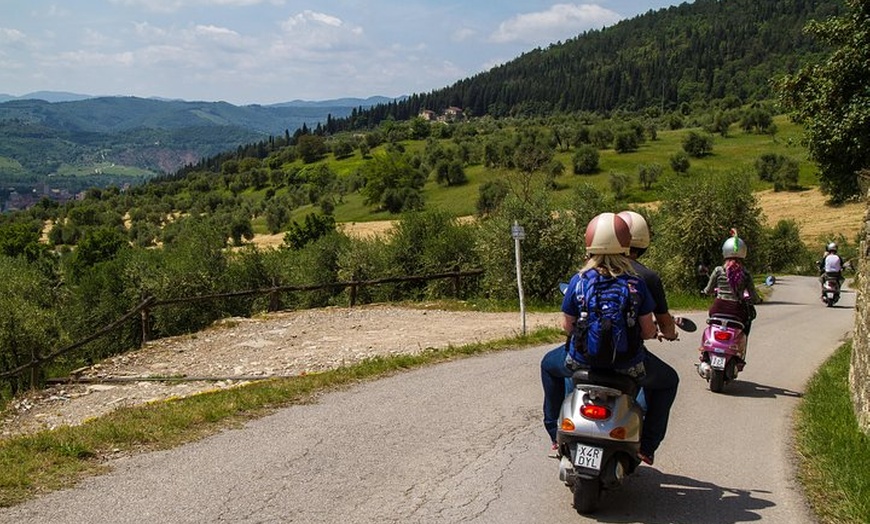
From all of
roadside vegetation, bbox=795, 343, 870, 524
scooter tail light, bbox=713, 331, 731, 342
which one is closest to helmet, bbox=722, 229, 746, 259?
Answer: scooter tail light, bbox=713, 331, 731, 342

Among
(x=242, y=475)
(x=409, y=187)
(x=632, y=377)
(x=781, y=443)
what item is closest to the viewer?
(x=632, y=377)

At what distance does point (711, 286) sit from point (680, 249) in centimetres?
2251

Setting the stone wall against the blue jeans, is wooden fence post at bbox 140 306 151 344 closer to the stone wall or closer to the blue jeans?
the blue jeans

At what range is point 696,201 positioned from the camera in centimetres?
3008

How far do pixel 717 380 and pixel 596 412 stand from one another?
5.21 m

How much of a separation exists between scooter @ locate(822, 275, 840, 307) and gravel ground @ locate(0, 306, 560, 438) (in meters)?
11.8

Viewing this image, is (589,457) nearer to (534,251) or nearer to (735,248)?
(735,248)

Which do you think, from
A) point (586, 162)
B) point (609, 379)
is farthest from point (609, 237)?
point (586, 162)

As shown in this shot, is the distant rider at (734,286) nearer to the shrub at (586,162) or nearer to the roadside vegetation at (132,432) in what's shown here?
the roadside vegetation at (132,432)

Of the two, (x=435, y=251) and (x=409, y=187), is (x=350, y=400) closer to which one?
(x=435, y=251)

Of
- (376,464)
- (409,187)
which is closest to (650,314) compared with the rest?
(376,464)

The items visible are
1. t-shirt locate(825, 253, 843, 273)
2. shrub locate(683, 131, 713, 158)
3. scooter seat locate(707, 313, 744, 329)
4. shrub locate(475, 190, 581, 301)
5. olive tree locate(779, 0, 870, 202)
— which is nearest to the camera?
scooter seat locate(707, 313, 744, 329)

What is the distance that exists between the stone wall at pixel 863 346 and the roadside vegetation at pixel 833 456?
17cm

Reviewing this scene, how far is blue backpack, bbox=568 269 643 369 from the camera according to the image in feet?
15.5
